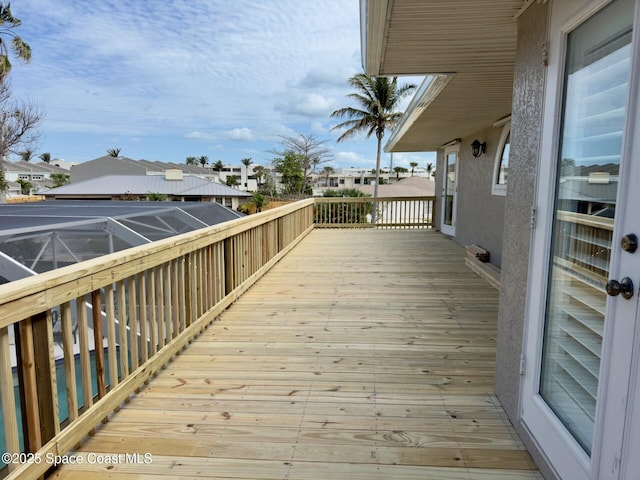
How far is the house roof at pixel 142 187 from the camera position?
27.6m

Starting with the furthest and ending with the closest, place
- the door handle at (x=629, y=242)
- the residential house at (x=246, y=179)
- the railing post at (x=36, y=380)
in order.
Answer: the residential house at (x=246, y=179)
the railing post at (x=36, y=380)
the door handle at (x=629, y=242)

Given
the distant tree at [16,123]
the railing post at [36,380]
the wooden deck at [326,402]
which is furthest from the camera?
the distant tree at [16,123]

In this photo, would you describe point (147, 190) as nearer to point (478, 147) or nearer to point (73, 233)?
point (73, 233)

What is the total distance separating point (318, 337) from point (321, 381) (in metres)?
0.76

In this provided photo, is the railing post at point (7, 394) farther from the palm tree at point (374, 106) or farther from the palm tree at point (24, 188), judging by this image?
the palm tree at point (24, 188)

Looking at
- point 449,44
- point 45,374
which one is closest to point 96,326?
point 45,374

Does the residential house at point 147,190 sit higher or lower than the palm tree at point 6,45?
lower

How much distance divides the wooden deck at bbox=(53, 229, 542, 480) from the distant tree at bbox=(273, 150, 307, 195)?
18.6 m

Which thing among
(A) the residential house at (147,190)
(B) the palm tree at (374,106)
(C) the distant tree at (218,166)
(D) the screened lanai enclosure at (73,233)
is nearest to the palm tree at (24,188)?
(A) the residential house at (147,190)

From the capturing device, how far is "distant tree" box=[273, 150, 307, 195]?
22398mm

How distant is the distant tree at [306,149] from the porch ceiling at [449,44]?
18.8 m

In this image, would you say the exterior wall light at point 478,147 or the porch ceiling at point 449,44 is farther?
the exterior wall light at point 478,147

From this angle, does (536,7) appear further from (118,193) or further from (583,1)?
(118,193)

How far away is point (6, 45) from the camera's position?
58.4 feet
